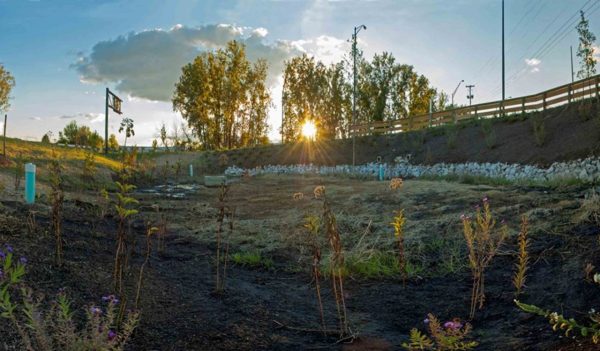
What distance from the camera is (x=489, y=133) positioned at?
19484 millimetres

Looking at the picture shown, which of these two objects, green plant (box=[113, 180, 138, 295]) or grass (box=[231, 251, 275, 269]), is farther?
grass (box=[231, 251, 275, 269])

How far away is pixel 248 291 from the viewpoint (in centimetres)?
454

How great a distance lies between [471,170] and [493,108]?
27.2ft

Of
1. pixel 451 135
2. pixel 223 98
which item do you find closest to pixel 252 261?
pixel 451 135

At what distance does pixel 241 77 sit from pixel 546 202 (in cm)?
3772

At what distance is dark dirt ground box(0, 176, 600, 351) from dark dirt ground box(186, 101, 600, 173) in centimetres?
865

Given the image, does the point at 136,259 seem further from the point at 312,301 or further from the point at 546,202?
the point at 546,202

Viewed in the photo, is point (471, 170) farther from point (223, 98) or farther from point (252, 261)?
point (223, 98)

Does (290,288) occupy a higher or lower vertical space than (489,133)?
lower

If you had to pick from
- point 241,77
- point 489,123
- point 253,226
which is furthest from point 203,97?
point 253,226

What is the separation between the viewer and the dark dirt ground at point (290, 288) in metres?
3.25

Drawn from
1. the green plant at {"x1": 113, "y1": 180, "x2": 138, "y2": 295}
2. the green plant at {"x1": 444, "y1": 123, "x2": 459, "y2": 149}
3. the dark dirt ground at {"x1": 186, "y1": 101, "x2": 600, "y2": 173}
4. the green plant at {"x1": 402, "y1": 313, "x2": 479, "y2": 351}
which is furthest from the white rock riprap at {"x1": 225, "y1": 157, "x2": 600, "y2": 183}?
the green plant at {"x1": 113, "y1": 180, "x2": 138, "y2": 295}

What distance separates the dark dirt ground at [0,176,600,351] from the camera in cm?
325

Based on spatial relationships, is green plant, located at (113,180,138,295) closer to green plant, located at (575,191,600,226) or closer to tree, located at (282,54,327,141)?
green plant, located at (575,191,600,226)
